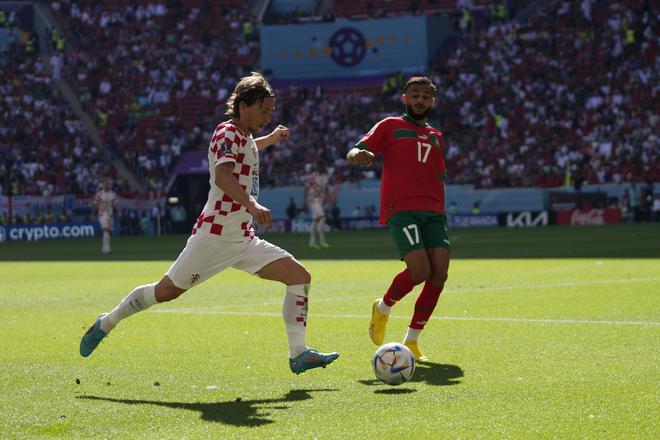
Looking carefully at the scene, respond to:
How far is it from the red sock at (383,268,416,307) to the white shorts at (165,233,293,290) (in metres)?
1.61

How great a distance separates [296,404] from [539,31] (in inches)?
1875

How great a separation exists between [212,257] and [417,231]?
2061 mm

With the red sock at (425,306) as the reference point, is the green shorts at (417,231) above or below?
above

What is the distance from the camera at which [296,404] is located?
7.60 metres

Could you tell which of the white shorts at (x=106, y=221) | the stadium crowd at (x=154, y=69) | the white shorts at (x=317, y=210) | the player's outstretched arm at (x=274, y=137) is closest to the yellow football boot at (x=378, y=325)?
the player's outstretched arm at (x=274, y=137)

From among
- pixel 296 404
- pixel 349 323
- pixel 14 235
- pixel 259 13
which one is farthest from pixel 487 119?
pixel 296 404

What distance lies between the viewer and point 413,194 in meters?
10.2

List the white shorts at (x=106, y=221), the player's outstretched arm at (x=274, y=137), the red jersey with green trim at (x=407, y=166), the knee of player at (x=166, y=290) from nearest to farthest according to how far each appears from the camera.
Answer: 1. the knee of player at (x=166, y=290)
2. the player's outstretched arm at (x=274, y=137)
3. the red jersey with green trim at (x=407, y=166)
4. the white shorts at (x=106, y=221)

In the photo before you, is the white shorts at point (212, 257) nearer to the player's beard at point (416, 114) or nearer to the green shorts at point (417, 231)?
the green shorts at point (417, 231)

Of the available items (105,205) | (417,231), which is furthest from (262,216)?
(105,205)

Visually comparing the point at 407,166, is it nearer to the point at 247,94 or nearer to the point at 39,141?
the point at 247,94

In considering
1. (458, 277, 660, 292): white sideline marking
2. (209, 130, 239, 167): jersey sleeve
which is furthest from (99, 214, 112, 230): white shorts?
(209, 130, 239, 167): jersey sleeve

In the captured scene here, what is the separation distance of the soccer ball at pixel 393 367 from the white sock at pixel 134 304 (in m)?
1.98

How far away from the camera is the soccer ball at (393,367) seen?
8.17 m
